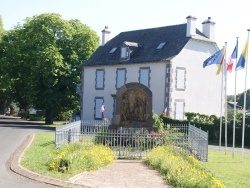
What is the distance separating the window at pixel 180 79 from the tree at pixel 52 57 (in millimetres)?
13067

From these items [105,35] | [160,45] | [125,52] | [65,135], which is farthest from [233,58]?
[105,35]

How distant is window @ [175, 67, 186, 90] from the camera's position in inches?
1410

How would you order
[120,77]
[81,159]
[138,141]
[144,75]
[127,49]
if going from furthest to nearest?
[120,77] → [127,49] → [144,75] → [138,141] → [81,159]

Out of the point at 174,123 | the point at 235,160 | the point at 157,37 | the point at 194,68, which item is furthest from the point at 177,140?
the point at 157,37

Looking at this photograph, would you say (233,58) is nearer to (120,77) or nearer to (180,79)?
(180,79)

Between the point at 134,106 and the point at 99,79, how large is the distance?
16.6 metres

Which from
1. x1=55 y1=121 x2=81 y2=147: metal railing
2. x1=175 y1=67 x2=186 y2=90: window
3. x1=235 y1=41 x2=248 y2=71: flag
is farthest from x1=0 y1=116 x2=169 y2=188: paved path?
x1=175 y1=67 x2=186 y2=90: window

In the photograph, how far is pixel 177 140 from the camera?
19.7 metres

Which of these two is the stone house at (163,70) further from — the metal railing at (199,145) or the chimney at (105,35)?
the metal railing at (199,145)

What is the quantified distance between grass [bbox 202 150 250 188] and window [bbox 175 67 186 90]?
1544 centimetres

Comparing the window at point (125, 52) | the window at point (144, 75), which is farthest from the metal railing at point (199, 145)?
the window at point (125, 52)

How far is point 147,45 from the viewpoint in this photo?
3941 centimetres

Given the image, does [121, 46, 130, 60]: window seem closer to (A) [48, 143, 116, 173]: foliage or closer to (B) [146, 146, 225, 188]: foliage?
(B) [146, 146, 225, 188]: foliage

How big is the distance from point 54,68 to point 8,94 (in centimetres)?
2163
